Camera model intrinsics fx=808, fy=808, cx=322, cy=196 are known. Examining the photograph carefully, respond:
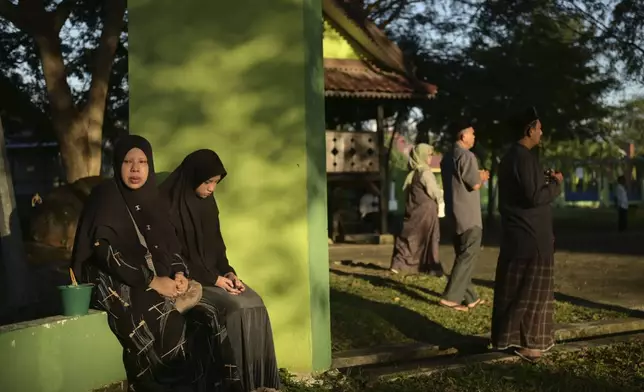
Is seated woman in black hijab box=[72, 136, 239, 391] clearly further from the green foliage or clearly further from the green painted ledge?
the green foliage

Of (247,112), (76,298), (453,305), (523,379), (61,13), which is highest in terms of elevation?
(61,13)

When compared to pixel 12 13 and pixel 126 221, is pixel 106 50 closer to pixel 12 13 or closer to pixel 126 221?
pixel 12 13

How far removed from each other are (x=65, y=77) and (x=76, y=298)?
40.7 ft

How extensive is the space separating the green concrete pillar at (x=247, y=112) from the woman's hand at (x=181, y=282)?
0.96 meters

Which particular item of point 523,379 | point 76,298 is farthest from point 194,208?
point 523,379

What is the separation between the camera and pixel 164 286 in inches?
162

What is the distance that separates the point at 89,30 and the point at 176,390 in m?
15.5

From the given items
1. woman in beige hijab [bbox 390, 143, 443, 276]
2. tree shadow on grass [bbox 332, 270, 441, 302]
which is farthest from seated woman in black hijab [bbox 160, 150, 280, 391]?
woman in beige hijab [bbox 390, 143, 443, 276]

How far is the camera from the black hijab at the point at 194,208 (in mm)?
4434

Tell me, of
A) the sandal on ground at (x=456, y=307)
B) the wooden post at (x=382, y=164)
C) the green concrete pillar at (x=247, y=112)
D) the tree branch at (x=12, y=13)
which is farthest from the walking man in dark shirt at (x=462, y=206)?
the wooden post at (x=382, y=164)

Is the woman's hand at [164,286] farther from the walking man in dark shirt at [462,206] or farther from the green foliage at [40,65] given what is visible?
the green foliage at [40,65]

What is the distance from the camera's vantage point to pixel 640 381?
5020 millimetres

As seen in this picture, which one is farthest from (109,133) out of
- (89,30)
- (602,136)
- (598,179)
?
(598,179)

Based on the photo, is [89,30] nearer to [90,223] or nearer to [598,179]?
[90,223]
